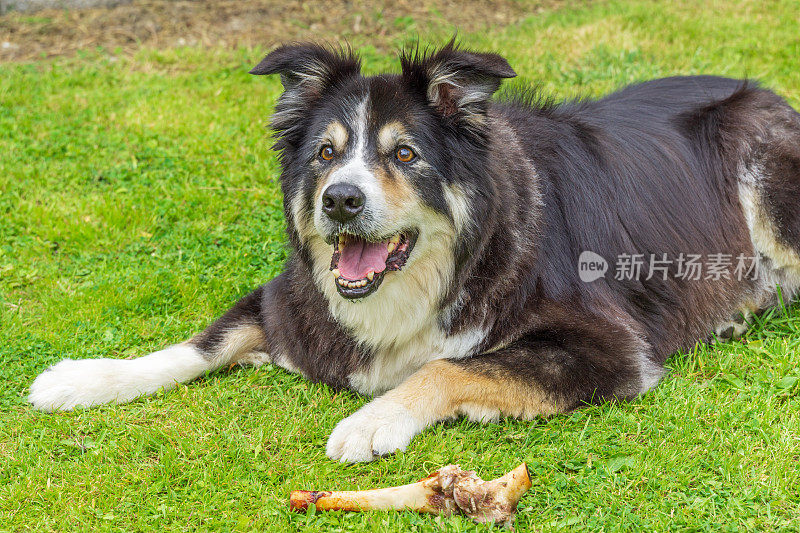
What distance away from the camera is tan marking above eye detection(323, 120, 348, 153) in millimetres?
4211

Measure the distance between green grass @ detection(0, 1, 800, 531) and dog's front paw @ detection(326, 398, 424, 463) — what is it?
0.08m

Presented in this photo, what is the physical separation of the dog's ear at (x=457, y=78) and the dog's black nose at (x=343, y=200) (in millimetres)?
728

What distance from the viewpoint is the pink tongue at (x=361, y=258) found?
13.8 ft

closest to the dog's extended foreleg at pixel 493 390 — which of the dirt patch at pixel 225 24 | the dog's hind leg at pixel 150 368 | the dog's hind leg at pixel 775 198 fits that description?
the dog's hind leg at pixel 150 368

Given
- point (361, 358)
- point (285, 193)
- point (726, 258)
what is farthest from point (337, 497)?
point (726, 258)

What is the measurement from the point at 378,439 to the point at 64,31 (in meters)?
7.73

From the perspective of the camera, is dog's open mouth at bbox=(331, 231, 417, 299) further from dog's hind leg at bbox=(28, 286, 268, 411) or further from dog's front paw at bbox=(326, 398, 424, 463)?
dog's hind leg at bbox=(28, 286, 268, 411)

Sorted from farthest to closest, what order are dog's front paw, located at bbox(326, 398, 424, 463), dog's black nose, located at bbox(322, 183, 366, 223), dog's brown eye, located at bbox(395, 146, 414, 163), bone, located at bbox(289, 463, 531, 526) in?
dog's brown eye, located at bbox(395, 146, 414, 163)
dog's front paw, located at bbox(326, 398, 424, 463)
dog's black nose, located at bbox(322, 183, 366, 223)
bone, located at bbox(289, 463, 531, 526)

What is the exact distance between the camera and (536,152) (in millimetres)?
4797

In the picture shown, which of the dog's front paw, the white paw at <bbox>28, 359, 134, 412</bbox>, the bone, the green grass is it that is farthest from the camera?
the white paw at <bbox>28, 359, 134, 412</bbox>

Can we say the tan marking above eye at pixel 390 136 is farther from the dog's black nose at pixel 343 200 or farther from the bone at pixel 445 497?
the bone at pixel 445 497

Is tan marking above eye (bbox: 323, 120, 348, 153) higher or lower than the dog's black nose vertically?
higher

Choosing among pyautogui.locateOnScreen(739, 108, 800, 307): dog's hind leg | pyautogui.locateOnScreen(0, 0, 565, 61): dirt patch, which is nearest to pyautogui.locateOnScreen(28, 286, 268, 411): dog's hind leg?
pyautogui.locateOnScreen(739, 108, 800, 307): dog's hind leg

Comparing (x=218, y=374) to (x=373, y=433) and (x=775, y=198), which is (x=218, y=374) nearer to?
(x=373, y=433)
